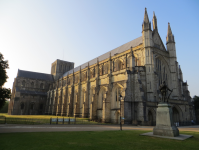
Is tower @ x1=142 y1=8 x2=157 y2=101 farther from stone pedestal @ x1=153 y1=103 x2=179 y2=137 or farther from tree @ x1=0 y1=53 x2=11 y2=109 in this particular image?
tree @ x1=0 y1=53 x2=11 y2=109

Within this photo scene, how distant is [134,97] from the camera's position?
92.1ft

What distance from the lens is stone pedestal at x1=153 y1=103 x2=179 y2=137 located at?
11.3m

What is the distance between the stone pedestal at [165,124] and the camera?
37.2 feet

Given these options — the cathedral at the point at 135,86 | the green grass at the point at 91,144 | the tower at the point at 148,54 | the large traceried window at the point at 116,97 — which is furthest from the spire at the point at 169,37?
the green grass at the point at 91,144

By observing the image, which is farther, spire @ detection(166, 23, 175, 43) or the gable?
spire @ detection(166, 23, 175, 43)

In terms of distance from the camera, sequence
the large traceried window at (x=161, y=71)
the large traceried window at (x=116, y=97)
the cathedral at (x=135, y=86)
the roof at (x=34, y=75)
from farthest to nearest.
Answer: the roof at (x=34, y=75) < the large traceried window at (x=161, y=71) < the large traceried window at (x=116, y=97) < the cathedral at (x=135, y=86)

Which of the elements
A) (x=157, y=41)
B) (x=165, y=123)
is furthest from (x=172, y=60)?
(x=165, y=123)

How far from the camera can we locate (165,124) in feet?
38.6

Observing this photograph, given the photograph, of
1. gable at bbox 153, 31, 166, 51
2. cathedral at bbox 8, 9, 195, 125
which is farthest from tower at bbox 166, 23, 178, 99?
gable at bbox 153, 31, 166, 51

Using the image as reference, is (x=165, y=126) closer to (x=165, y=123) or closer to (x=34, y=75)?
(x=165, y=123)

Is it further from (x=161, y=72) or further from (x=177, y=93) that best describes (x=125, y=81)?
(x=177, y=93)

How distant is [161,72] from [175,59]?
572cm

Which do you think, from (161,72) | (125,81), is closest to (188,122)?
(161,72)

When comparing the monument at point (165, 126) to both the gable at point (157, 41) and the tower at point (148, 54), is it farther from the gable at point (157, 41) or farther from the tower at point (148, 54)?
the gable at point (157, 41)
